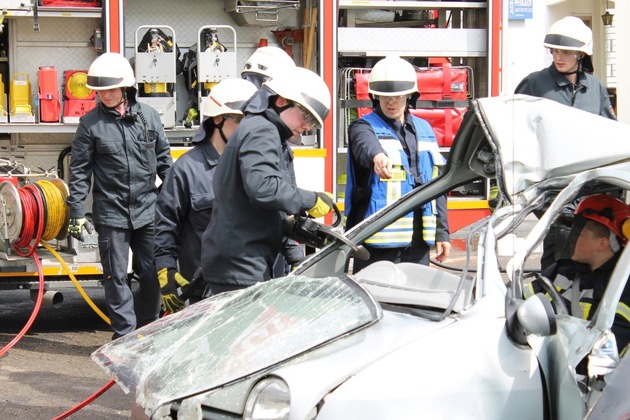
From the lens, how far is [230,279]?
4539 millimetres

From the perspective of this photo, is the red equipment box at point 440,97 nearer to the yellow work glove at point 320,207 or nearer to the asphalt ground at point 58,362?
the asphalt ground at point 58,362

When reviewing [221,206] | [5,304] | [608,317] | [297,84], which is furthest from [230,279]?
[5,304]

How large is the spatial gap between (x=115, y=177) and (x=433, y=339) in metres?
4.20

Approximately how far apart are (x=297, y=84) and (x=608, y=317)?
1.88 m

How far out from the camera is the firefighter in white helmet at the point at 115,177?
272 inches

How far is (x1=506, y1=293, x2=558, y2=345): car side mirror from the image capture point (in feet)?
9.90

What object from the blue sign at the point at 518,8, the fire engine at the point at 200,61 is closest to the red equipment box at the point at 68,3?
the fire engine at the point at 200,61

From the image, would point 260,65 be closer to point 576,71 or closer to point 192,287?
point 576,71

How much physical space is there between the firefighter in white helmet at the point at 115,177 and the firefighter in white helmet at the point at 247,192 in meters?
2.44

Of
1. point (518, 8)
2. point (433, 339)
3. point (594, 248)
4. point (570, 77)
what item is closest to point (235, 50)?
point (570, 77)

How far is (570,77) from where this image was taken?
596cm

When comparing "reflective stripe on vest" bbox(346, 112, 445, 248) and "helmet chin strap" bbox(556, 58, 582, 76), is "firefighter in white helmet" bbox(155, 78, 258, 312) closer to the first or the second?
"reflective stripe on vest" bbox(346, 112, 445, 248)

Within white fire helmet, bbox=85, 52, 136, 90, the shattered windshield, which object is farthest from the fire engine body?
the shattered windshield

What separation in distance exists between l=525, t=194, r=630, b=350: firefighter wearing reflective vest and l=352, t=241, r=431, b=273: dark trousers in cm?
135
